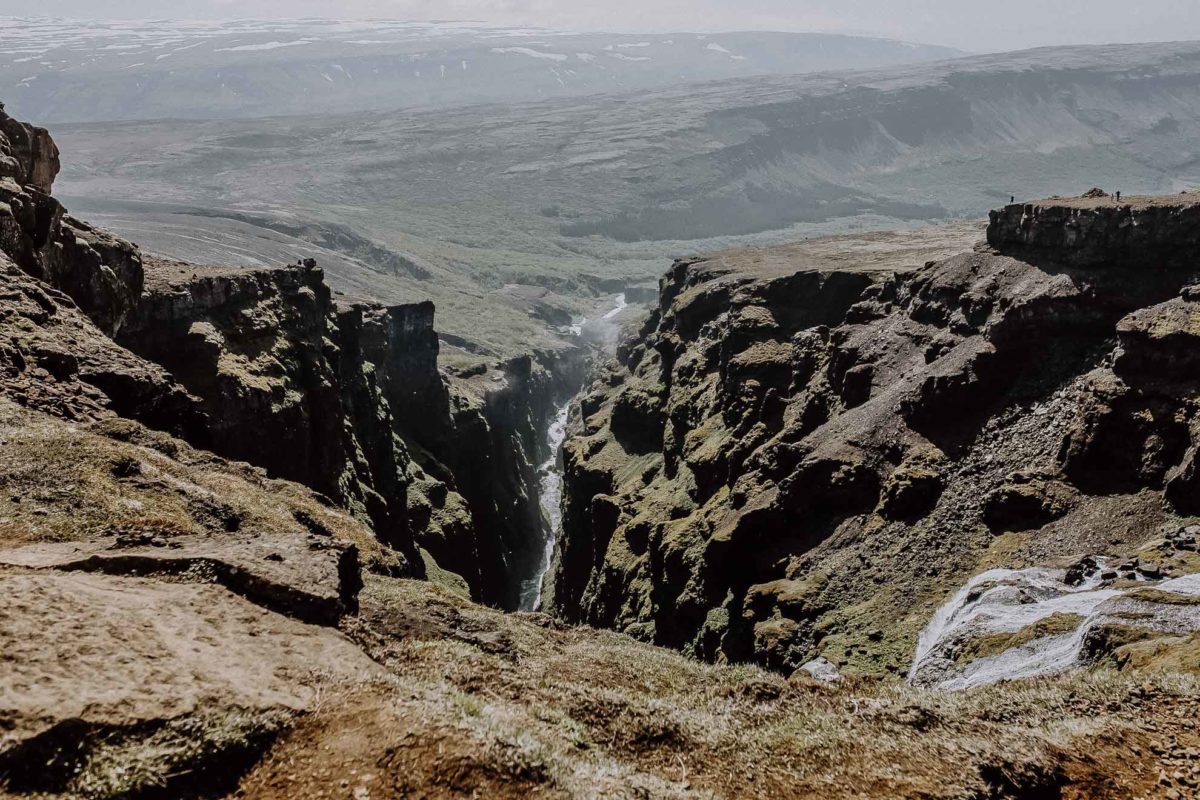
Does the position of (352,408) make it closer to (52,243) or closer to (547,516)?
(52,243)

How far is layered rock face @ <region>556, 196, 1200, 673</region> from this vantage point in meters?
50.3

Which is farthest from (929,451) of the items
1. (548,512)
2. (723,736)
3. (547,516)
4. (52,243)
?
(548,512)

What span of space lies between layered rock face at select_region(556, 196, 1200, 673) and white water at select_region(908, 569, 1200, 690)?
2644 millimetres

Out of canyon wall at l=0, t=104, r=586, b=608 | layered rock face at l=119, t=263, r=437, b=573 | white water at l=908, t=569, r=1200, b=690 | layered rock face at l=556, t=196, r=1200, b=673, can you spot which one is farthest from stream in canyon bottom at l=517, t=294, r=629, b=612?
white water at l=908, t=569, r=1200, b=690

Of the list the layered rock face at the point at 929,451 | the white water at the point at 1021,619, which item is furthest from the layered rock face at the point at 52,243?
the white water at the point at 1021,619

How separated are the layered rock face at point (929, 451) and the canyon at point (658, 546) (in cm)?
28

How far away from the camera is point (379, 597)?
33781 mm

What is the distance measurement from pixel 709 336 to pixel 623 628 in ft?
167

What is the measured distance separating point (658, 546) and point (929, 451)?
97.1ft

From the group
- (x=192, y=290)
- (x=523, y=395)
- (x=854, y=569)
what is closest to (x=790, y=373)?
(x=854, y=569)

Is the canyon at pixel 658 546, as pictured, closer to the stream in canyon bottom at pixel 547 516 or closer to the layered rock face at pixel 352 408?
the layered rock face at pixel 352 408

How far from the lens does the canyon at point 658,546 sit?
→ 17812mm

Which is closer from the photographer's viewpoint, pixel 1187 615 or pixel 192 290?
pixel 1187 615

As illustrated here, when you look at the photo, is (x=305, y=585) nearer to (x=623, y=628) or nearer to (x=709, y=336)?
(x=623, y=628)
